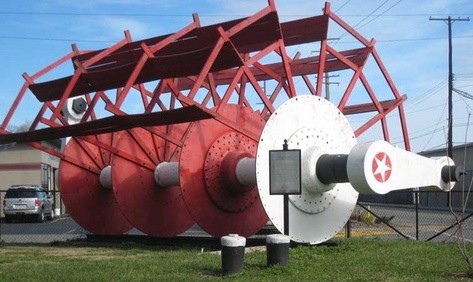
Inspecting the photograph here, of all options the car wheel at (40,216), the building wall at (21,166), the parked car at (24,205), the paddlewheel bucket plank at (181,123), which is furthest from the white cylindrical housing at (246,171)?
the building wall at (21,166)

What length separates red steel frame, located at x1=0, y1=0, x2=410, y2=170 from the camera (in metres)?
15.4

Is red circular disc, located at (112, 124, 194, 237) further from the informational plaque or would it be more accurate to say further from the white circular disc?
the informational plaque

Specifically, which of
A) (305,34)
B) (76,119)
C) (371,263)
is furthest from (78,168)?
(371,263)

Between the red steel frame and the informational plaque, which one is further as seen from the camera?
the red steel frame

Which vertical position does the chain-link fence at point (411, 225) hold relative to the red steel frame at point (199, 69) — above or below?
below

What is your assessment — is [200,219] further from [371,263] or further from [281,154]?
[371,263]

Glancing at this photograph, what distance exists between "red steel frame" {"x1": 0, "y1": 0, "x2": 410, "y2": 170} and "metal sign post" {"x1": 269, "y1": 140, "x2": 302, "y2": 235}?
187cm

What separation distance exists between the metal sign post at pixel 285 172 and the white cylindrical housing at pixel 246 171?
3.58 metres

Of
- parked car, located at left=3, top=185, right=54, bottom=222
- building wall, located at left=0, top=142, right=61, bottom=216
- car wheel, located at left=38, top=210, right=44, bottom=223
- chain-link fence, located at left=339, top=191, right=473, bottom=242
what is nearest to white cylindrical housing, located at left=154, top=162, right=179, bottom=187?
chain-link fence, located at left=339, top=191, right=473, bottom=242

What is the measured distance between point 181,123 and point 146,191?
271 cm

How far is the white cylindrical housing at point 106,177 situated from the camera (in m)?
20.4

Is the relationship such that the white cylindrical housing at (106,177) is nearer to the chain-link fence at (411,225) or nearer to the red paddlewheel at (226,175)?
the red paddlewheel at (226,175)

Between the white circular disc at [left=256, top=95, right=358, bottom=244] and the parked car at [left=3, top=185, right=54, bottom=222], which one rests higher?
the white circular disc at [left=256, top=95, right=358, bottom=244]

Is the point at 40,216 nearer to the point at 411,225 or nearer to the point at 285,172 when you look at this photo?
the point at 411,225
